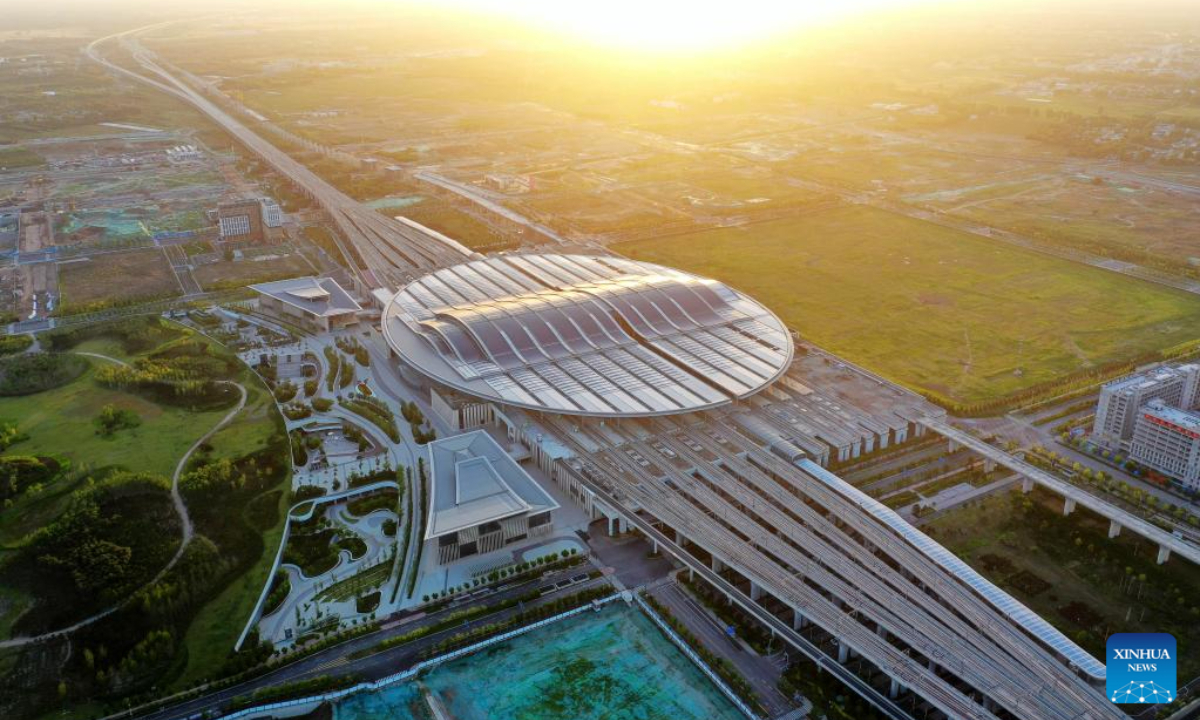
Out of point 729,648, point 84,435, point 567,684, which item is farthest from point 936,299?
point 84,435

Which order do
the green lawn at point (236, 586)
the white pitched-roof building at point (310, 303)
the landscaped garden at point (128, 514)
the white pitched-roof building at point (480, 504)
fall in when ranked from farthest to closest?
the white pitched-roof building at point (310, 303) → the white pitched-roof building at point (480, 504) → the green lawn at point (236, 586) → the landscaped garden at point (128, 514)

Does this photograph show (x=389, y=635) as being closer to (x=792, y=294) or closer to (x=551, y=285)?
→ (x=551, y=285)

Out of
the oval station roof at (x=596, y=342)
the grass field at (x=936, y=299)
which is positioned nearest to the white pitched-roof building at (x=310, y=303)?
the oval station roof at (x=596, y=342)

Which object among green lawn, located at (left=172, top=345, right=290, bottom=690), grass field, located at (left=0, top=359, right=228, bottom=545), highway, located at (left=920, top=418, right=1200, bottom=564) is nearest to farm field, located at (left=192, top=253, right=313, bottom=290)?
grass field, located at (left=0, top=359, right=228, bottom=545)

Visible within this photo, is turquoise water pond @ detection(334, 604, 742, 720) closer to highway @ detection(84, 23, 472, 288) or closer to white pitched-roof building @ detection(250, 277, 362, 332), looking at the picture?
white pitched-roof building @ detection(250, 277, 362, 332)

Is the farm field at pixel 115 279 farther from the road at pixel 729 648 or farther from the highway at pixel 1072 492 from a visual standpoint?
the highway at pixel 1072 492

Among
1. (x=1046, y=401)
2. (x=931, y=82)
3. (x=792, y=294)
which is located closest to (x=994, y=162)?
(x=792, y=294)
